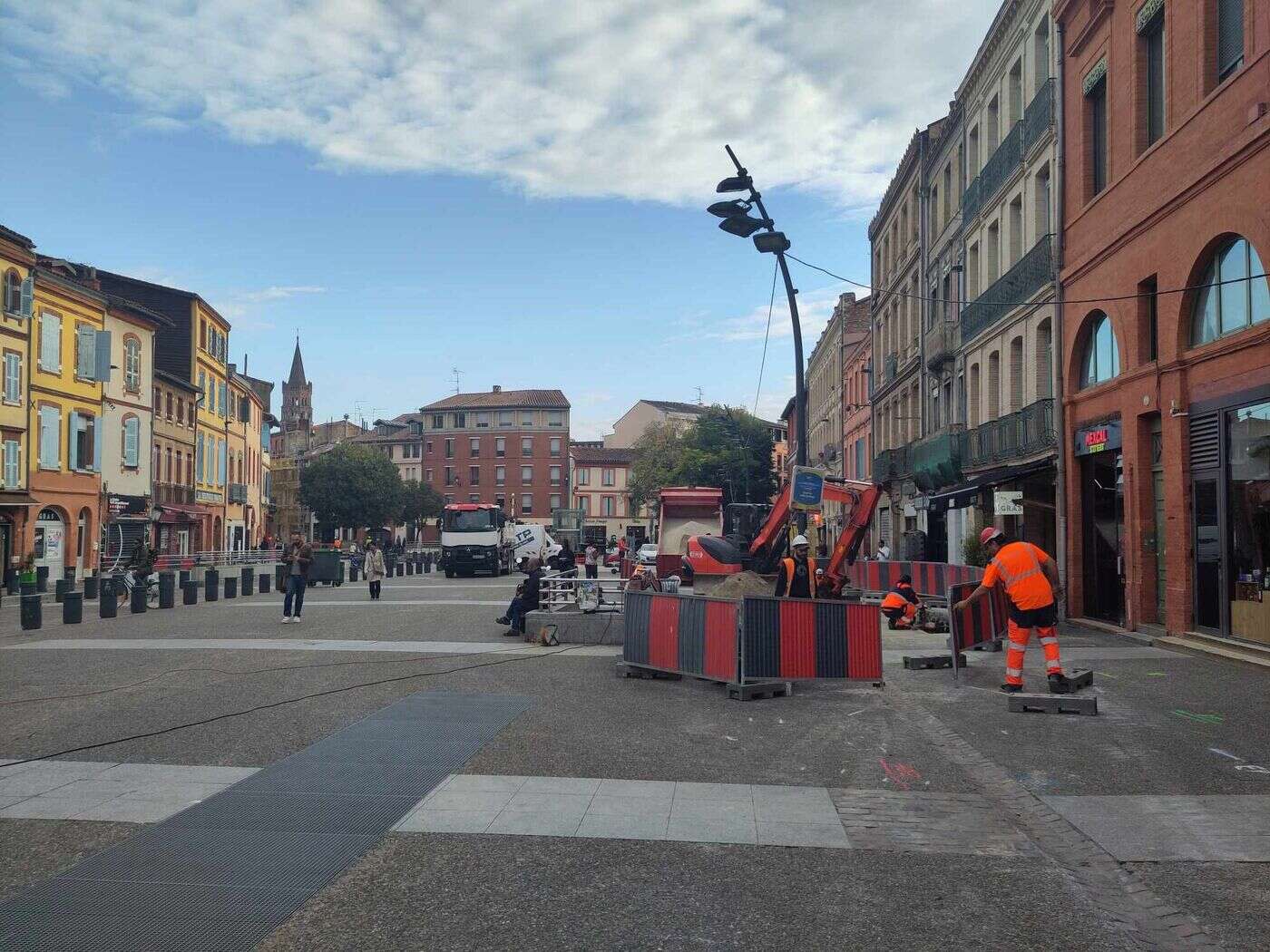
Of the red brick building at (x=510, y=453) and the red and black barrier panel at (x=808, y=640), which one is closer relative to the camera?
the red and black barrier panel at (x=808, y=640)

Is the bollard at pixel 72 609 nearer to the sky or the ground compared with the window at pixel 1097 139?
nearer to the ground

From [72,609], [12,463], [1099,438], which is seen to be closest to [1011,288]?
[1099,438]

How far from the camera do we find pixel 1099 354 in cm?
1945

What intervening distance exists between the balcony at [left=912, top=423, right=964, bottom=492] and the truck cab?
1702cm

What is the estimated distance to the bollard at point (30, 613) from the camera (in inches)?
751

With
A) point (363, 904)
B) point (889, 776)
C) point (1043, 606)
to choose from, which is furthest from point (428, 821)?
point (1043, 606)

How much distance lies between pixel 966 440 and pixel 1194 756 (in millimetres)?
22082

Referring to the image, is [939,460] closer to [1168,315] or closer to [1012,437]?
[1012,437]

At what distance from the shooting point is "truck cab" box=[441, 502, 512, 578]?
1699 inches

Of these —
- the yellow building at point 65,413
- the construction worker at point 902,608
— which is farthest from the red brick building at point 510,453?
the construction worker at point 902,608

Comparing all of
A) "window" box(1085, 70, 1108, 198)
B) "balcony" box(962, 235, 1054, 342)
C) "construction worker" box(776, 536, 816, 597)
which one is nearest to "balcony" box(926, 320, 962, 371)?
"balcony" box(962, 235, 1054, 342)

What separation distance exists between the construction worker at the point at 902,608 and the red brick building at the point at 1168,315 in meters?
3.30

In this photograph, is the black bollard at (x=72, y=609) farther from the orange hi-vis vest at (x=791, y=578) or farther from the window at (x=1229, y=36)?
the window at (x=1229, y=36)

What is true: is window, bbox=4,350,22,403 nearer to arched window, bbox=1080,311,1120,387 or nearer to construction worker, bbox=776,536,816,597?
construction worker, bbox=776,536,816,597
